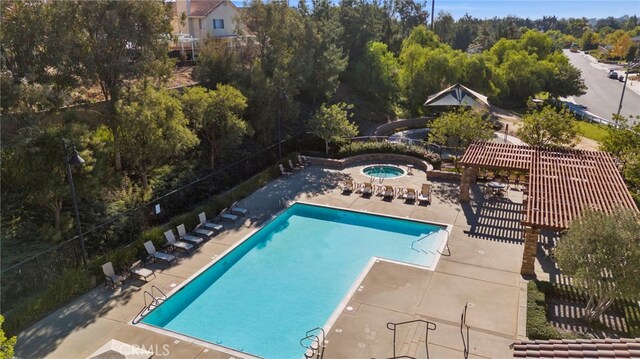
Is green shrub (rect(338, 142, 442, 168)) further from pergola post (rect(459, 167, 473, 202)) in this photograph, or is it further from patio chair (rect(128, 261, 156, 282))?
patio chair (rect(128, 261, 156, 282))

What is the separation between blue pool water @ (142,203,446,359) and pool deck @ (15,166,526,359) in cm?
71

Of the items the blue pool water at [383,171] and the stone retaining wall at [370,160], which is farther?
the stone retaining wall at [370,160]

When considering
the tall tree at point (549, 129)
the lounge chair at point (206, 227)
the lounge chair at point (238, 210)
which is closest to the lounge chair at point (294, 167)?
the lounge chair at point (238, 210)

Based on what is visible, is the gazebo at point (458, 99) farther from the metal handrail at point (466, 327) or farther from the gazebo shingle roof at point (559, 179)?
the metal handrail at point (466, 327)

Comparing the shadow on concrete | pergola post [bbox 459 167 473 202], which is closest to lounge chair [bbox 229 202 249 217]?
the shadow on concrete

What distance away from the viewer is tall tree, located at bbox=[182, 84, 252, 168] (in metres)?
22.5

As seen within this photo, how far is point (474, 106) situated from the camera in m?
31.6

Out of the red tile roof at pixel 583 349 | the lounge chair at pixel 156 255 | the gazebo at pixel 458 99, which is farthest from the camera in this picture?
the gazebo at pixel 458 99

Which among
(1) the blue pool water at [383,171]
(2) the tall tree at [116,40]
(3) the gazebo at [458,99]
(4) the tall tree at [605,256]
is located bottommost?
(1) the blue pool water at [383,171]

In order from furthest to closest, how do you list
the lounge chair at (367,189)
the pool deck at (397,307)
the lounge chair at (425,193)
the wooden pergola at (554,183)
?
the lounge chair at (367,189) < the lounge chair at (425,193) < the wooden pergola at (554,183) < the pool deck at (397,307)

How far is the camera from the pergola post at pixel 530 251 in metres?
15.0

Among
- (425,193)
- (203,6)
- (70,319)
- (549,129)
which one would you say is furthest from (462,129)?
(203,6)

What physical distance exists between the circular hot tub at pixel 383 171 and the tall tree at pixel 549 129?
7.46 m

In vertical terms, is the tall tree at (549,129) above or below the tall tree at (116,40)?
below
